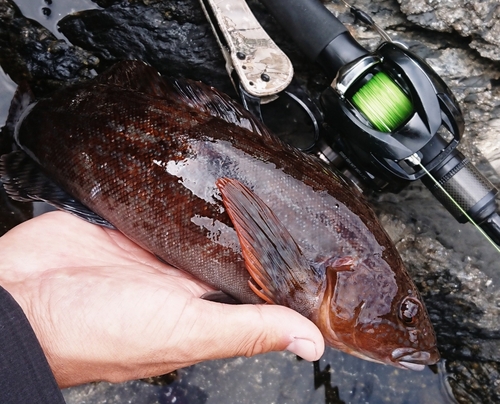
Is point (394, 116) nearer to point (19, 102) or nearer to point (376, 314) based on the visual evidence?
point (376, 314)

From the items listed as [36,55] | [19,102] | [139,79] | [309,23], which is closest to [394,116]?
[309,23]

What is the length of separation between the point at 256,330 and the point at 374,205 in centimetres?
153

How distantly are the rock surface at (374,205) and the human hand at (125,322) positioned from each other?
982 mm

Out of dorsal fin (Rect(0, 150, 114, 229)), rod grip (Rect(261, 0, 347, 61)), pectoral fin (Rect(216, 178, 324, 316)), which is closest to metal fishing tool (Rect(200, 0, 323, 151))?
rod grip (Rect(261, 0, 347, 61))

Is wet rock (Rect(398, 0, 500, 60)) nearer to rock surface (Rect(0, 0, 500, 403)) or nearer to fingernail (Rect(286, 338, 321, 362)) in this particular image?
rock surface (Rect(0, 0, 500, 403))

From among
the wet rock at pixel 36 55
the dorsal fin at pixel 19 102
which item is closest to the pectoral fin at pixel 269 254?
the dorsal fin at pixel 19 102

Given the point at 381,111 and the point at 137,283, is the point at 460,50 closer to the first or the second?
the point at 381,111

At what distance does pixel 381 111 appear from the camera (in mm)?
2492

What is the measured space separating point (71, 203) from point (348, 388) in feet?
7.27

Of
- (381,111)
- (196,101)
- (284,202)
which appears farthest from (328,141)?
(196,101)

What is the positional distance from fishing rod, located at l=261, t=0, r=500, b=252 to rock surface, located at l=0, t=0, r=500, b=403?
0.50m

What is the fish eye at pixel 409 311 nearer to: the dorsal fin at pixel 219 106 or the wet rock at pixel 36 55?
the dorsal fin at pixel 219 106

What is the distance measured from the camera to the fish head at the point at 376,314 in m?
2.42

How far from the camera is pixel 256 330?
222 cm
